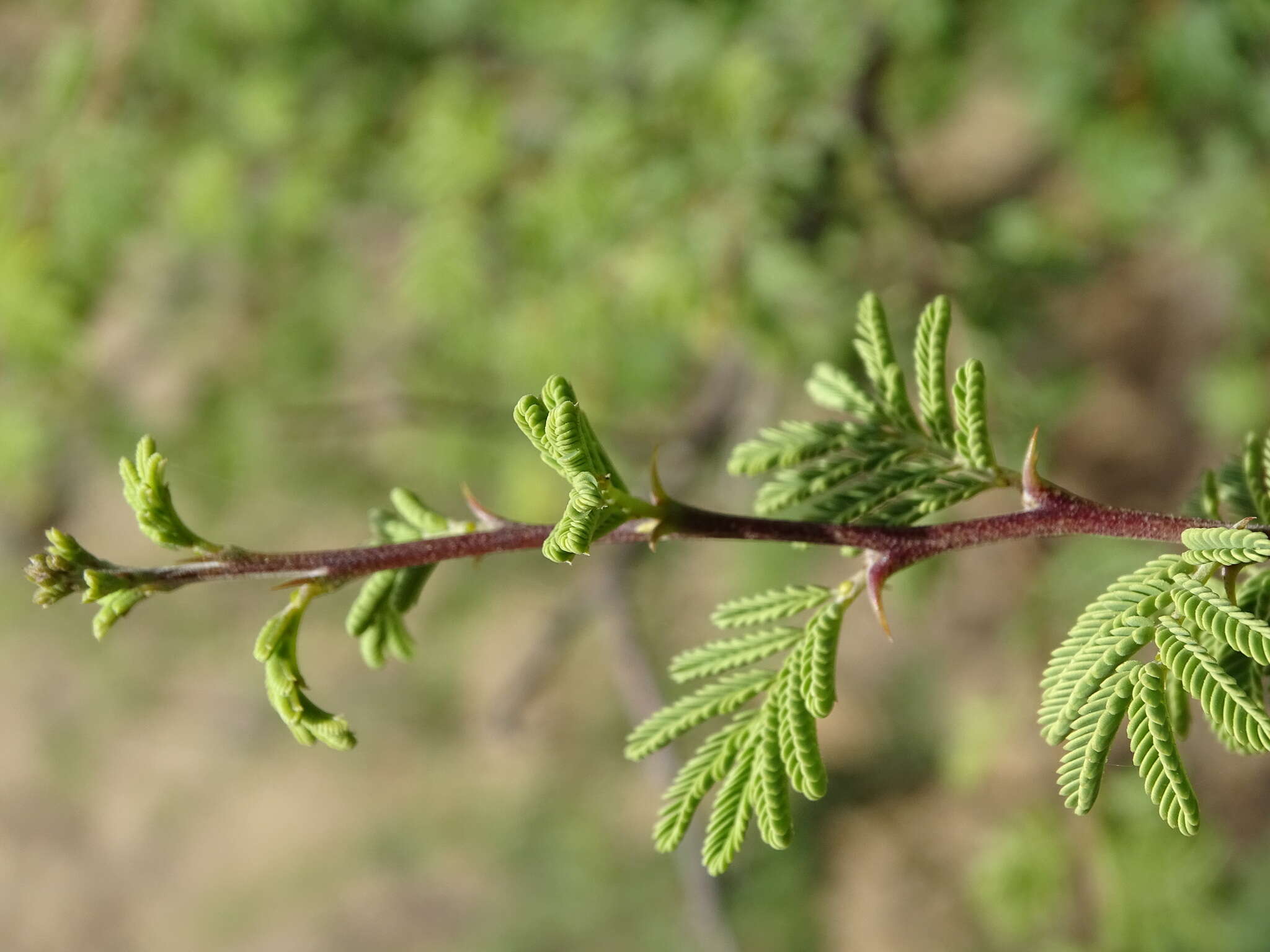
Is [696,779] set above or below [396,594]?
below

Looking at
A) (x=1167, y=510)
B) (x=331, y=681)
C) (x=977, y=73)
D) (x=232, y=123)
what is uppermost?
(x=232, y=123)

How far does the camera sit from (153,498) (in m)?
1.04

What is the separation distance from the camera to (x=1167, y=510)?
545cm

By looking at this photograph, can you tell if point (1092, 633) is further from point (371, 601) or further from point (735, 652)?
point (371, 601)

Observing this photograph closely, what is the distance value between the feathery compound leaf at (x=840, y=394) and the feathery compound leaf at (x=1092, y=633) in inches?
14.6

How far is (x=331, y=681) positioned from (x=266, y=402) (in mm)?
2561

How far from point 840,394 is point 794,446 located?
Result: 0.11 m

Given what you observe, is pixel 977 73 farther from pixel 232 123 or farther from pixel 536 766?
pixel 536 766

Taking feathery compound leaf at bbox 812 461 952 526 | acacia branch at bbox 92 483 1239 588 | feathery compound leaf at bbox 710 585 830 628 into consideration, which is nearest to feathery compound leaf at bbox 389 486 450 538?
acacia branch at bbox 92 483 1239 588

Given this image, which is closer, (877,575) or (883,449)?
(877,575)

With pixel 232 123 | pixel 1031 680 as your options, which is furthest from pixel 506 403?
pixel 1031 680

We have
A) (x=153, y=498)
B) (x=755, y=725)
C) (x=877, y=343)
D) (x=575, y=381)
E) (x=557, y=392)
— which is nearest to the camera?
(x=557, y=392)

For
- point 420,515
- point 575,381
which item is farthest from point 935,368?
point 575,381

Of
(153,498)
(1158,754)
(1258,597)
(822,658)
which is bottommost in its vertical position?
(1158,754)
